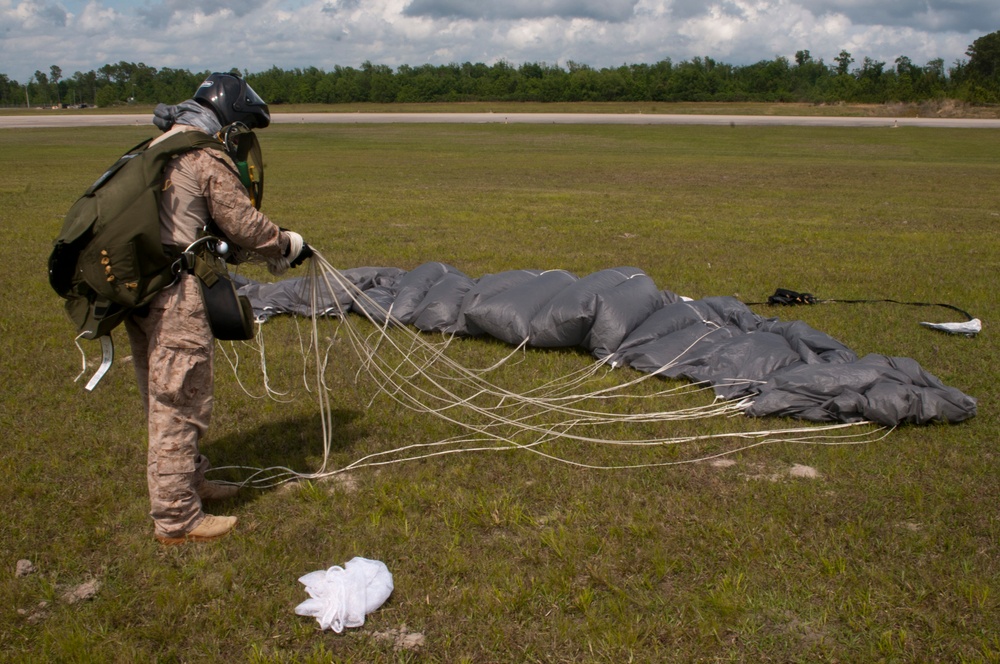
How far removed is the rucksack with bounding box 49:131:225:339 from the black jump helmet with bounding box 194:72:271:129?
0.85 feet

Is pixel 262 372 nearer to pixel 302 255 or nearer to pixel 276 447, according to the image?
pixel 276 447

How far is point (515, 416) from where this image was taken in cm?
506

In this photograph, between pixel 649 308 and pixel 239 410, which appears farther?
pixel 649 308

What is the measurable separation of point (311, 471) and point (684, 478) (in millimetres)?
1992

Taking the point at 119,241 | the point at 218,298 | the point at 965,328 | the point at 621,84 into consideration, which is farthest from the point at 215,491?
the point at 621,84

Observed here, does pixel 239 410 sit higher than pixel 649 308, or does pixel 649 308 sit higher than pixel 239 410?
pixel 649 308

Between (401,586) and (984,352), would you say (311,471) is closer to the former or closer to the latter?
(401,586)

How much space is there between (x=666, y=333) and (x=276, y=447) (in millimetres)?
2929

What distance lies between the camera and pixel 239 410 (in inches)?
205

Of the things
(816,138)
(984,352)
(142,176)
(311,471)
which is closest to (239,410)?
(311,471)

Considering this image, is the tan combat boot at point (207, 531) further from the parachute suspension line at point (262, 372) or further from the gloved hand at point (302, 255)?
the parachute suspension line at point (262, 372)

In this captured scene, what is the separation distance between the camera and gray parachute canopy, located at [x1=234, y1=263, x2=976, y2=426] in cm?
487

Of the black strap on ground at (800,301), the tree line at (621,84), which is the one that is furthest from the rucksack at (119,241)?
the tree line at (621,84)

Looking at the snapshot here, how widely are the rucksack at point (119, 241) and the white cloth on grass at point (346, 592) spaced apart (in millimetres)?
1358
